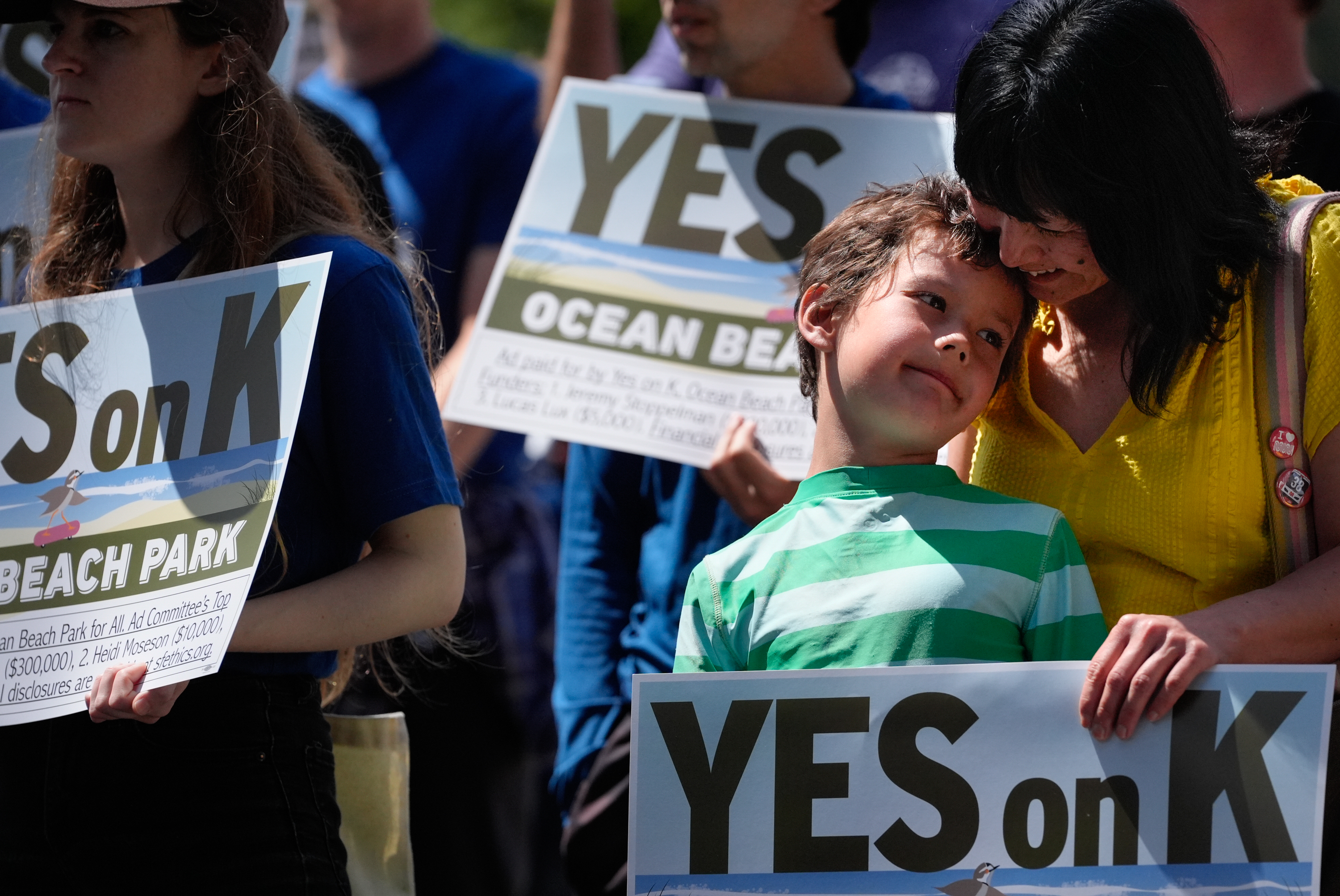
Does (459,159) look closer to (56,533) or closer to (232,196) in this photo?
(232,196)

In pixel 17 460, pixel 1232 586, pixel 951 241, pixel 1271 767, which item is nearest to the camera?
pixel 1271 767

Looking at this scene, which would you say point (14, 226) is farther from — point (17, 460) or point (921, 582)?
point (921, 582)

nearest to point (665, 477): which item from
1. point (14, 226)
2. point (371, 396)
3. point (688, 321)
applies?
point (688, 321)

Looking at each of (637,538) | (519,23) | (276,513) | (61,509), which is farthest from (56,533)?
(519,23)

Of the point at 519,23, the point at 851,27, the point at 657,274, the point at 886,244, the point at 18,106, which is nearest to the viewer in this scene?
the point at 886,244

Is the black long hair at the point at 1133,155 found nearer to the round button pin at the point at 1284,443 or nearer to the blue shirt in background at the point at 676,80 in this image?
the round button pin at the point at 1284,443

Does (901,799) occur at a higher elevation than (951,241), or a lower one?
lower

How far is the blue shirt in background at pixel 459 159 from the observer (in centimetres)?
291

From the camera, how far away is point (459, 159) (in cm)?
292

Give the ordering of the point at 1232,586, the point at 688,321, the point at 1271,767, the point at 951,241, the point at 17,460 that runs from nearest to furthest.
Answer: the point at 1271,767 < the point at 1232,586 < the point at 951,241 < the point at 17,460 < the point at 688,321

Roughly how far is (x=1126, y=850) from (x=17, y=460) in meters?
1.24

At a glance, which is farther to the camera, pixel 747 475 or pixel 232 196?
pixel 747 475

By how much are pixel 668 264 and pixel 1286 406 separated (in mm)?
1202

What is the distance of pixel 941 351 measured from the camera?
142 centimetres
